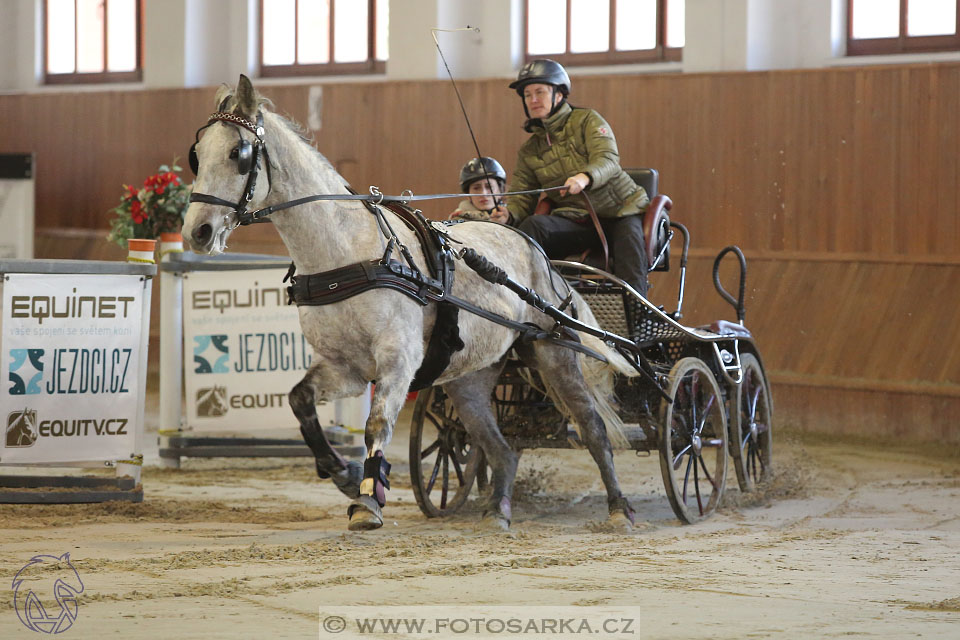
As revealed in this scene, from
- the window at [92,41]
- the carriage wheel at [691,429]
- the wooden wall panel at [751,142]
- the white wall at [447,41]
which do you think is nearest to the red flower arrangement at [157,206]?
the wooden wall panel at [751,142]

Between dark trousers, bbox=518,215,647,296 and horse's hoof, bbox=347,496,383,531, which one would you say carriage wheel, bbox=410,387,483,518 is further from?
horse's hoof, bbox=347,496,383,531

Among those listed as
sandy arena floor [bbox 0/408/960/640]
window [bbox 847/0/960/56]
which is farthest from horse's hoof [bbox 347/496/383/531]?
window [bbox 847/0/960/56]

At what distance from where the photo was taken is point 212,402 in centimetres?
768

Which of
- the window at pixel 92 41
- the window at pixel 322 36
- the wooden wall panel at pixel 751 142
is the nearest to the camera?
the wooden wall panel at pixel 751 142

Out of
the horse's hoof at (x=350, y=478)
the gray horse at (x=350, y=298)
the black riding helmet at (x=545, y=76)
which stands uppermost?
the black riding helmet at (x=545, y=76)

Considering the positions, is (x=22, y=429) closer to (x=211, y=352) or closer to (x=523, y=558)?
(x=211, y=352)

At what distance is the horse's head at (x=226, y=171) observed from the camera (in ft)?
14.6

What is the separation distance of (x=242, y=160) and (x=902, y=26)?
7.37m

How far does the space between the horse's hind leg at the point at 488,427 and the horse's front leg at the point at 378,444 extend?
101cm

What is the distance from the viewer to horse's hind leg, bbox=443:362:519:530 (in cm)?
578

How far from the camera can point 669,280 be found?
10.4 metres

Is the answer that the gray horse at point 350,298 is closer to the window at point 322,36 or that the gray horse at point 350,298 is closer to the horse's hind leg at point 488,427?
the horse's hind leg at point 488,427

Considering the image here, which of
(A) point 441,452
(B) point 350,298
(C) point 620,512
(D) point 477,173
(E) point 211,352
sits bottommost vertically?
(C) point 620,512

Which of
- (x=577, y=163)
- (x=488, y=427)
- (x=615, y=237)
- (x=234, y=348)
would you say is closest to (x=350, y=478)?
(x=488, y=427)
